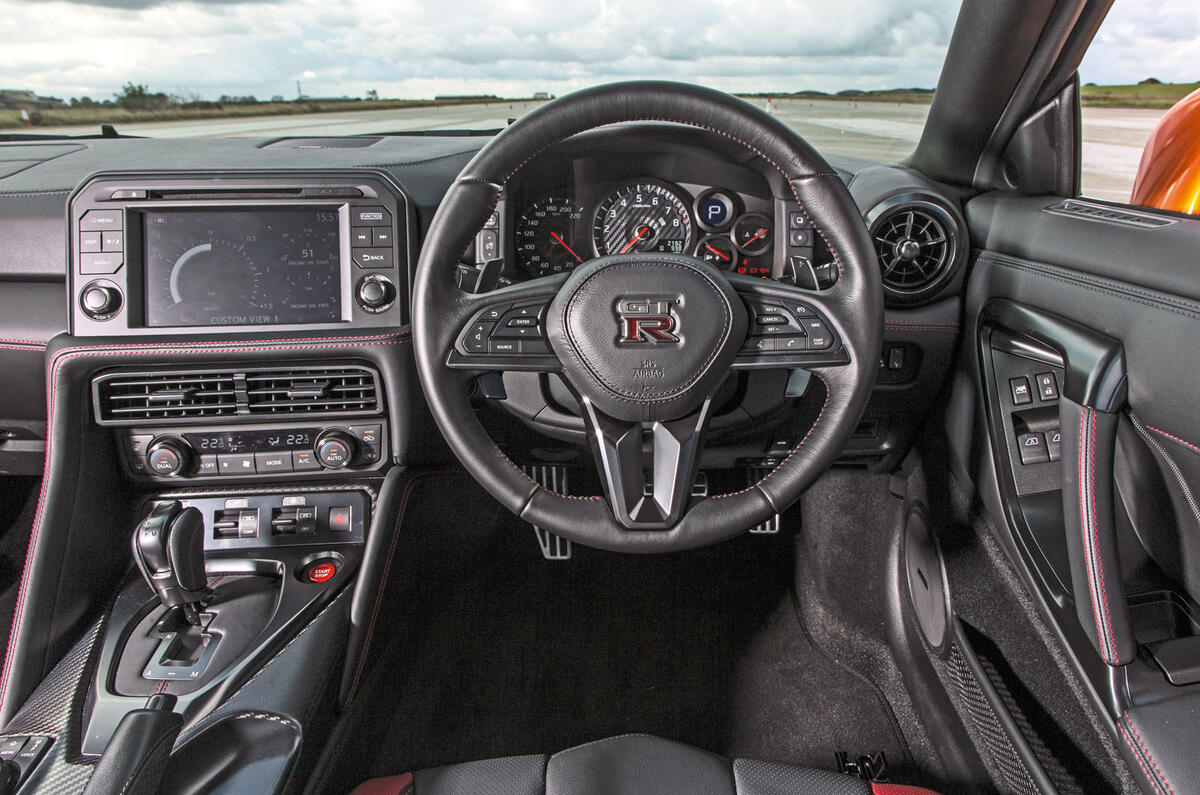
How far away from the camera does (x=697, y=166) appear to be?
1.71 metres

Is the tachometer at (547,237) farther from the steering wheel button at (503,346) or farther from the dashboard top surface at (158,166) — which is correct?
the steering wheel button at (503,346)

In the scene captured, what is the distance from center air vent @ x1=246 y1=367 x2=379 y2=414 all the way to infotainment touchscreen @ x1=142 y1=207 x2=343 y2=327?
121 millimetres

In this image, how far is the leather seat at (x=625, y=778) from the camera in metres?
1.31

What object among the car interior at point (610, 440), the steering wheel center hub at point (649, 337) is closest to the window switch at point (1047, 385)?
the car interior at point (610, 440)

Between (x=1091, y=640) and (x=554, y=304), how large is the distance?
3.53ft

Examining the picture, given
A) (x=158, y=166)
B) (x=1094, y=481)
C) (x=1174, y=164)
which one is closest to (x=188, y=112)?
(x=158, y=166)

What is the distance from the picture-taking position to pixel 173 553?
1.54m

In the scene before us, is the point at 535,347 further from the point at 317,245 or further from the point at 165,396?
the point at 165,396

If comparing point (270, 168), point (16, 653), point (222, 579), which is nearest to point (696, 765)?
point (222, 579)

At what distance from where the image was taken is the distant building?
2.03m

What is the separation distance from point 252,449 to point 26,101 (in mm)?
1123

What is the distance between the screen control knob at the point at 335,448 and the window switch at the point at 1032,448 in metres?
1.42

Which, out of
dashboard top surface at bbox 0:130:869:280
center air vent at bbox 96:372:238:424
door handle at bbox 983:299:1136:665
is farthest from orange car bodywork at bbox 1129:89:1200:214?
center air vent at bbox 96:372:238:424

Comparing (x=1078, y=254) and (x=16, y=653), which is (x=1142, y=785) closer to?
(x=1078, y=254)
